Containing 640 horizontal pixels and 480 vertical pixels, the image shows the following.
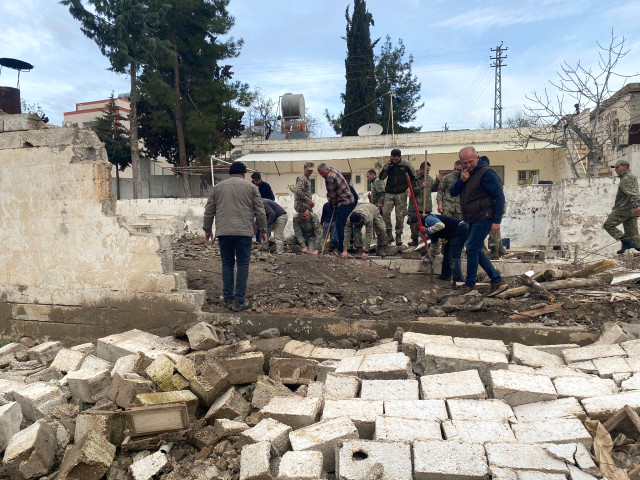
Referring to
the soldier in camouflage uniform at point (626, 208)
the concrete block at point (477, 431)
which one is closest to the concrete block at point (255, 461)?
the concrete block at point (477, 431)

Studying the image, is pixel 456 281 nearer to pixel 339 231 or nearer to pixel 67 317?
pixel 339 231

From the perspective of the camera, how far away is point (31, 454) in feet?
11.8

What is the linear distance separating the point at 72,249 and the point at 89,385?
2110 mm

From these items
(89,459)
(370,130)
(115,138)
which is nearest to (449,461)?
(89,459)

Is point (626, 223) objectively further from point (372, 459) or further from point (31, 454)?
point (31, 454)

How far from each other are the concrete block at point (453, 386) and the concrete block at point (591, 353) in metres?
1.07

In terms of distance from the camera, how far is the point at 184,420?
12.2 ft

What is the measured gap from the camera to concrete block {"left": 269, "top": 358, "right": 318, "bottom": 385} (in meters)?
4.24

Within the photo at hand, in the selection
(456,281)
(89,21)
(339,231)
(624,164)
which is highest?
(89,21)

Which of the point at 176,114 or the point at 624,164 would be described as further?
the point at 176,114

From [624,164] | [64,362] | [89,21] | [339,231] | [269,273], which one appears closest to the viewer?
[64,362]

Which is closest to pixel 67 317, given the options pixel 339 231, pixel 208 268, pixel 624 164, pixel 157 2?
pixel 208 268

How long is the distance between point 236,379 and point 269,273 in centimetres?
305

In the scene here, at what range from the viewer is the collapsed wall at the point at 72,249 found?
18.5 ft
